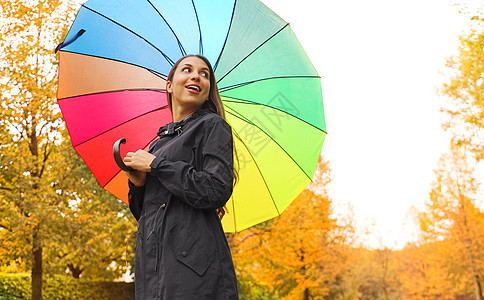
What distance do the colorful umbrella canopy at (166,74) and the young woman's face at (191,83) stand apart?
0.98 meters

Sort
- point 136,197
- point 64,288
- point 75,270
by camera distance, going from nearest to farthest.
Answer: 1. point 136,197
2. point 64,288
3. point 75,270

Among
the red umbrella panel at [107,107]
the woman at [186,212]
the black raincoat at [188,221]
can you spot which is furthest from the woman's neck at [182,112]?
the red umbrella panel at [107,107]

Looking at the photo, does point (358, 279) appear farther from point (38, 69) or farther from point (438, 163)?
point (38, 69)

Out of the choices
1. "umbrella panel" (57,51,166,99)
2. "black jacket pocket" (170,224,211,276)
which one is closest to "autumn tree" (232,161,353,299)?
"umbrella panel" (57,51,166,99)

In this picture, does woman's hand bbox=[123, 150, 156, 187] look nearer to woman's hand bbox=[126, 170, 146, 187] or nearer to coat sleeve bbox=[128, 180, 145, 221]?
woman's hand bbox=[126, 170, 146, 187]

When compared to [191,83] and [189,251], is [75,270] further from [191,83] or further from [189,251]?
[189,251]

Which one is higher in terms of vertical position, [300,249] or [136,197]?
[300,249]

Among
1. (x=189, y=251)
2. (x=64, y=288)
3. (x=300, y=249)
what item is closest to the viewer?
(x=189, y=251)

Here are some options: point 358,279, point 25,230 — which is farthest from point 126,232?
point 358,279

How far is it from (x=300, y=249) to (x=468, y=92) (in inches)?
391

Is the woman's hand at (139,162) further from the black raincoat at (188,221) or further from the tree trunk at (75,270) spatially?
the tree trunk at (75,270)

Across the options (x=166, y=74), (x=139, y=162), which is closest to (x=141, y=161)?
(x=139, y=162)

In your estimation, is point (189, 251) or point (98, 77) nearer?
point (189, 251)

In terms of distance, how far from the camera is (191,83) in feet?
8.06
